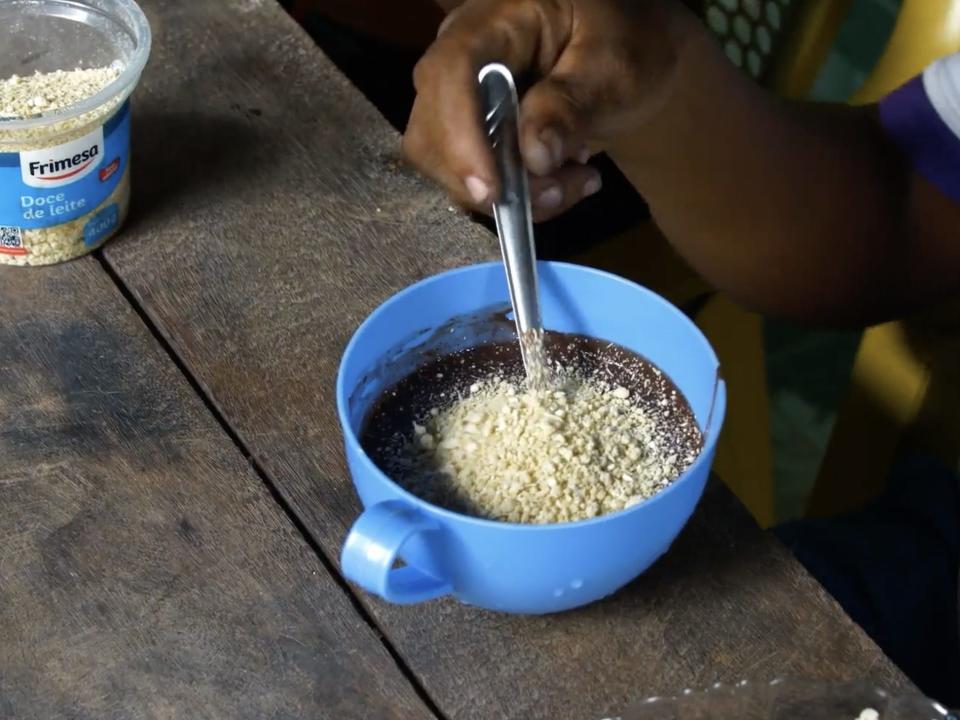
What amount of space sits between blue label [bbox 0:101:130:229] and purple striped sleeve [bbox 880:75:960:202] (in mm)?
544

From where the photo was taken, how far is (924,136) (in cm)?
88

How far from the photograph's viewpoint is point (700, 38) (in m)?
0.79

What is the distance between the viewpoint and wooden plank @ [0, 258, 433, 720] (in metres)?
0.55

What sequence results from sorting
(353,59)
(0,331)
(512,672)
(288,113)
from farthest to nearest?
1. (353,59)
2. (288,113)
3. (0,331)
4. (512,672)

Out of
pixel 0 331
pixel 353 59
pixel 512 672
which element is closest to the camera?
pixel 512 672

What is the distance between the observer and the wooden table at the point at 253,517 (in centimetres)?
56

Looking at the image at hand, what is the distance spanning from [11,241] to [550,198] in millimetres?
327

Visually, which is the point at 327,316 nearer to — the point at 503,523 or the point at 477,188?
the point at 477,188

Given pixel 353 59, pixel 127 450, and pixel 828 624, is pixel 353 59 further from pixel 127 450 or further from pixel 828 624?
pixel 828 624

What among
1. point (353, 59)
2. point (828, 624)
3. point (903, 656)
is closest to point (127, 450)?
point (828, 624)

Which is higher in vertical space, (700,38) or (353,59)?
(700,38)

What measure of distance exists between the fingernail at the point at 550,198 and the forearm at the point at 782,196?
145mm

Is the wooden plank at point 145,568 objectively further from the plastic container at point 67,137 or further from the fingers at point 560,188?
the fingers at point 560,188

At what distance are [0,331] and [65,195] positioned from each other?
0.29ft
